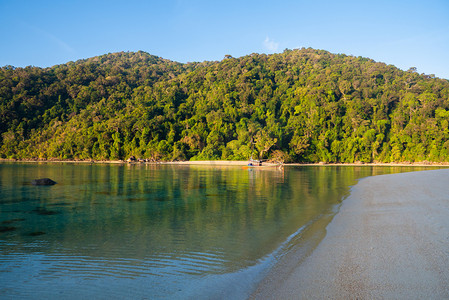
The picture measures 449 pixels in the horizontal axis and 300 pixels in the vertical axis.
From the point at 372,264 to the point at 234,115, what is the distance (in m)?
93.9

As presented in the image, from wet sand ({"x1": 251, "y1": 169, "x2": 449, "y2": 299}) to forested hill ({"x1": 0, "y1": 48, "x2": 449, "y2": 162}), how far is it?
67.2m

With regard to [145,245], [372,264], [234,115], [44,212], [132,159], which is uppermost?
[234,115]

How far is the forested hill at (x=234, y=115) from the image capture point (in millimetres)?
81562

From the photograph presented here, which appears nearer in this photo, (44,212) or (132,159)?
(44,212)

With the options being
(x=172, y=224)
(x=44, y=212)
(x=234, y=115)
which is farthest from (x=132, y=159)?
(x=172, y=224)

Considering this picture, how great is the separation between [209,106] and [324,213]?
95.1 metres

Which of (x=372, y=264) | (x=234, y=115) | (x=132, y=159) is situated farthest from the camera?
(x=234, y=115)

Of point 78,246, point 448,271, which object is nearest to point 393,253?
point 448,271

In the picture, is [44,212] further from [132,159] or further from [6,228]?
[132,159]

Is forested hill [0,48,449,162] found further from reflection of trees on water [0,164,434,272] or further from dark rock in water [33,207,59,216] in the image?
dark rock in water [33,207,59,216]

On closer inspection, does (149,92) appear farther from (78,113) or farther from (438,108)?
(438,108)

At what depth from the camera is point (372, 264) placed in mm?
6168

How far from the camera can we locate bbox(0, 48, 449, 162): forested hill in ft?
268

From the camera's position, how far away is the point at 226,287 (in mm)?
5527
